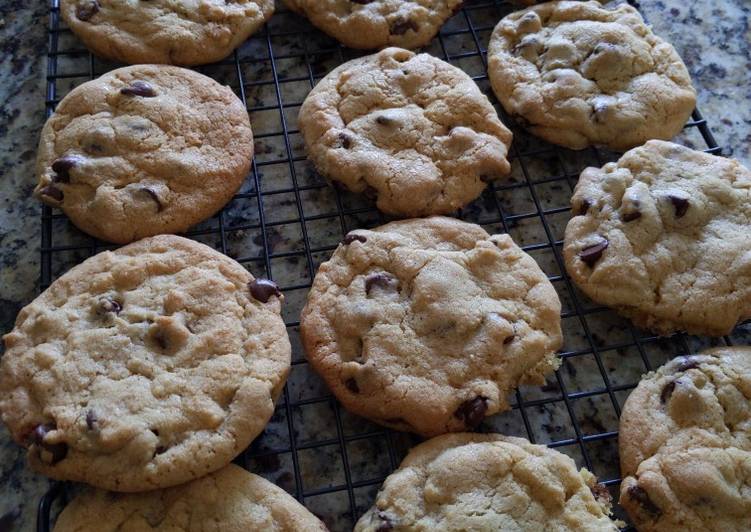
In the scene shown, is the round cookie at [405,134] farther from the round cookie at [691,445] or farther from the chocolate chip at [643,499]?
the chocolate chip at [643,499]

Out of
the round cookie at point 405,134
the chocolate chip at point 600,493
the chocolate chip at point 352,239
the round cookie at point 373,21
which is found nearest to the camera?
the chocolate chip at point 600,493

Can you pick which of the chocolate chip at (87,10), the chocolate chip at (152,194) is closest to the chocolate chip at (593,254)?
the chocolate chip at (152,194)

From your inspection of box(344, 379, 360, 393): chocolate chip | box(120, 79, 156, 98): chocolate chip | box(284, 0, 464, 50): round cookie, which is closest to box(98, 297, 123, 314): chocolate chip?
box(344, 379, 360, 393): chocolate chip

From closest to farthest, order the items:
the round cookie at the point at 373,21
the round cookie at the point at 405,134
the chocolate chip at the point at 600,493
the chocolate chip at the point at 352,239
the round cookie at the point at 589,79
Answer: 1. the chocolate chip at the point at 600,493
2. the chocolate chip at the point at 352,239
3. the round cookie at the point at 405,134
4. the round cookie at the point at 589,79
5. the round cookie at the point at 373,21

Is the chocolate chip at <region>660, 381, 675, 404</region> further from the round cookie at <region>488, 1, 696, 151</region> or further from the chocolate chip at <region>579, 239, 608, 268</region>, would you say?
the round cookie at <region>488, 1, 696, 151</region>

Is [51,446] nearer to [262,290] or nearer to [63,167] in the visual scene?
[262,290]

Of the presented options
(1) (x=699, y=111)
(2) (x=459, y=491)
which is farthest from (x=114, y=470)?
(1) (x=699, y=111)

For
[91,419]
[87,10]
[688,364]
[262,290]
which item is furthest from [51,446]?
[688,364]
